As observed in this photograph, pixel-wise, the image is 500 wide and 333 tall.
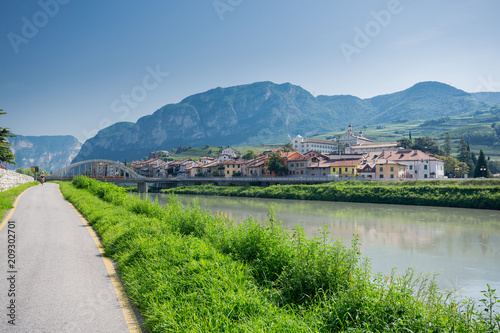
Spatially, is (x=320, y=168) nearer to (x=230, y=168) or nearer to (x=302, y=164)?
(x=302, y=164)

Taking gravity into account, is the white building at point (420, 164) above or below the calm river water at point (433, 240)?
above

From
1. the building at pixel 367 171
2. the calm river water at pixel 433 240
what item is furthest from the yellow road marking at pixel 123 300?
the building at pixel 367 171

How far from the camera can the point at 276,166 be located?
75500 mm

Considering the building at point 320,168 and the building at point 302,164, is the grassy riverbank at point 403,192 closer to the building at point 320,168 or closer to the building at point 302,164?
the building at point 320,168

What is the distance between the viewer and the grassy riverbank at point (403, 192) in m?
35.7

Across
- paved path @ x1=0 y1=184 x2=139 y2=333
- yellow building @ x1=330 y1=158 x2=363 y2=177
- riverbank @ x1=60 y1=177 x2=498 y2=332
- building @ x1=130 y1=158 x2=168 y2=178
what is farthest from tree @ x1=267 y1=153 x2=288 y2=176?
riverbank @ x1=60 y1=177 x2=498 y2=332

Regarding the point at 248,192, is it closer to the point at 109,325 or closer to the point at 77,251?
the point at 77,251

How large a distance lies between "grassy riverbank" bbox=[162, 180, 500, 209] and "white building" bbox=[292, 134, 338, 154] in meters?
71.9

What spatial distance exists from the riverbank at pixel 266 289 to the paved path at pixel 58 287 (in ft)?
1.30

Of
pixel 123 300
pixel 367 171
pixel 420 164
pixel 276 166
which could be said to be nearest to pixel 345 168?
pixel 367 171

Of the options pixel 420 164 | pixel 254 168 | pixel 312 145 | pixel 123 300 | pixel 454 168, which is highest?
pixel 312 145

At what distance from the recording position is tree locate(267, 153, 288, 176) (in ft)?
247

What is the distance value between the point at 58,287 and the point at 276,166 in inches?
2785

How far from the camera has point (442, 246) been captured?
17.7 meters
